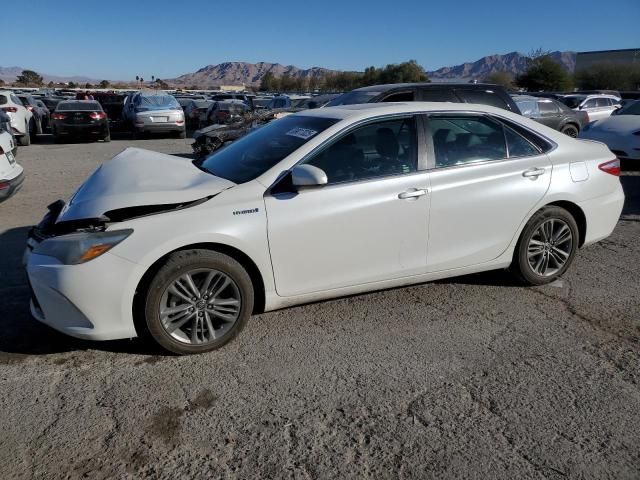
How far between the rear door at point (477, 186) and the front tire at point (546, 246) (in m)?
0.17

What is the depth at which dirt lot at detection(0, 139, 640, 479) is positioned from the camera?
2621 millimetres

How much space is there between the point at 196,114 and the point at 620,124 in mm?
17315

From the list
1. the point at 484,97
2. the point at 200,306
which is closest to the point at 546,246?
the point at 200,306

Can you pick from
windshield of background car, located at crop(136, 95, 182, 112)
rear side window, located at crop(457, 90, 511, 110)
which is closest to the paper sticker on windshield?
rear side window, located at crop(457, 90, 511, 110)

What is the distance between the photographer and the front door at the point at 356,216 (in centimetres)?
368

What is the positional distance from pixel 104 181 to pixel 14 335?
1267mm

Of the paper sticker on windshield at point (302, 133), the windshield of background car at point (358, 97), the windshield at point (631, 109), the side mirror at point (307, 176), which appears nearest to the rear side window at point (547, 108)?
the windshield at point (631, 109)

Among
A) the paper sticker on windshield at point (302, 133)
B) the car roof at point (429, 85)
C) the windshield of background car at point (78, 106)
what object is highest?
the car roof at point (429, 85)

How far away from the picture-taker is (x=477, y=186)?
4266mm

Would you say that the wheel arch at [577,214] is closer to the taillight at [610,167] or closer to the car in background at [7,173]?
the taillight at [610,167]

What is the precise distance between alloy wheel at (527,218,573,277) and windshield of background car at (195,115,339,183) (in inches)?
80.5

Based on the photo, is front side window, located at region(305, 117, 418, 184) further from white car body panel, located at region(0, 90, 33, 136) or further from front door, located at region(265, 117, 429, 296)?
white car body panel, located at region(0, 90, 33, 136)

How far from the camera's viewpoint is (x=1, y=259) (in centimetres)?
541

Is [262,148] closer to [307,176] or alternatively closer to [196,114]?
[307,176]
